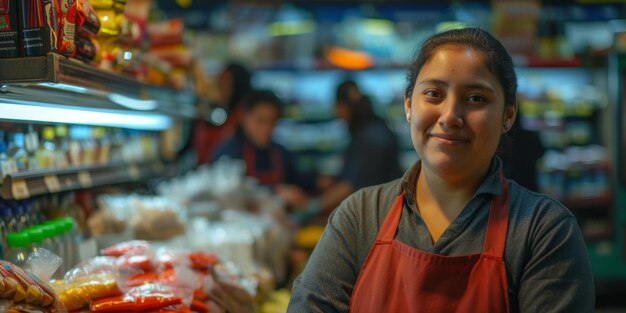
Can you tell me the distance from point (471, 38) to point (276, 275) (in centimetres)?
306

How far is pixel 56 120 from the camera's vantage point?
283 cm

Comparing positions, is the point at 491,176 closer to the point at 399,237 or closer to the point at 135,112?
the point at 399,237

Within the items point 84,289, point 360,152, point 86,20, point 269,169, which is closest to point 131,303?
point 84,289

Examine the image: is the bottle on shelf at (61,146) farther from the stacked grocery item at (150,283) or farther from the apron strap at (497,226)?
the apron strap at (497,226)

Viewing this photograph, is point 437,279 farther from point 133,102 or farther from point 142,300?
point 133,102

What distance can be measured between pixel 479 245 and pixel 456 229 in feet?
0.23

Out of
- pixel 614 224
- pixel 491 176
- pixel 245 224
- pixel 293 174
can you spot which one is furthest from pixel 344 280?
pixel 614 224

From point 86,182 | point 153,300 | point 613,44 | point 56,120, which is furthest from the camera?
point 613,44

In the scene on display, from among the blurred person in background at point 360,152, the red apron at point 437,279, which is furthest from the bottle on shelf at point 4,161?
the blurred person in background at point 360,152

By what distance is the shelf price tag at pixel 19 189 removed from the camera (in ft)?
8.11

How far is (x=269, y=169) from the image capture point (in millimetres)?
6328

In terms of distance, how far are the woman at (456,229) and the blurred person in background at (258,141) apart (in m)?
3.96

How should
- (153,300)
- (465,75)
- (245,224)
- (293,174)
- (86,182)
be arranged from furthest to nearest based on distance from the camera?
(293,174) → (245,224) → (86,182) → (153,300) → (465,75)

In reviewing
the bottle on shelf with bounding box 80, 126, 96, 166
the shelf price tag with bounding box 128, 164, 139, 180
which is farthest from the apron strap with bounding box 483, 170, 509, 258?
the shelf price tag with bounding box 128, 164, 139, 180
